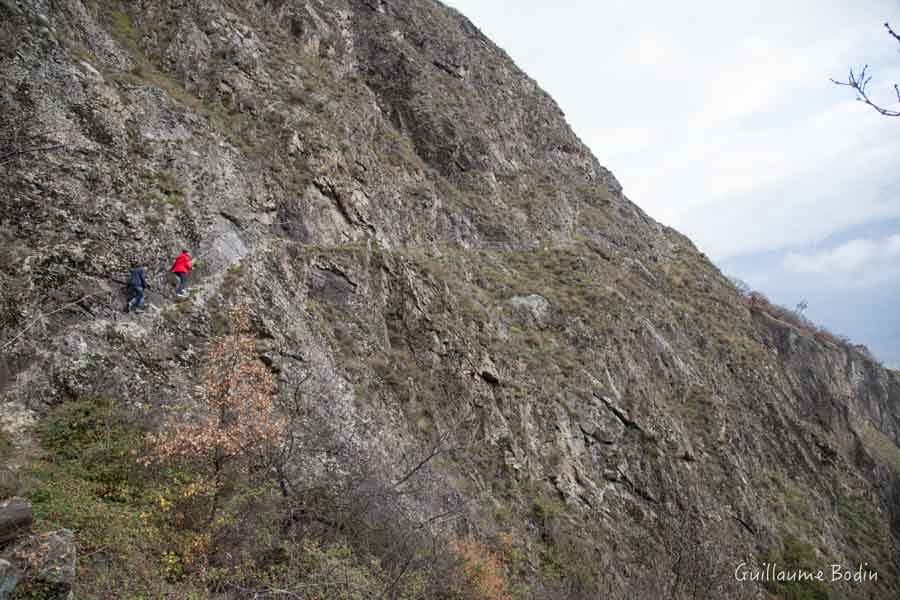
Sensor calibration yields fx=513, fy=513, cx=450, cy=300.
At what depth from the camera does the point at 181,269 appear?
13.2 metres

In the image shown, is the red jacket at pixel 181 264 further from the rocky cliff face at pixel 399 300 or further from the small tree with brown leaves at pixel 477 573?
the small tree with brown leaves at pixel 477 573

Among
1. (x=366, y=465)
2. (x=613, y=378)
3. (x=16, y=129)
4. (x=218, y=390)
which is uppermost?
(x=613, y=378)

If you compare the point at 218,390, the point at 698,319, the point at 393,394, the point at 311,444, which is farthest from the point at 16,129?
the point at 698,319

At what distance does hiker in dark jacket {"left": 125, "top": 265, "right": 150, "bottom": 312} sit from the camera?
12234mm

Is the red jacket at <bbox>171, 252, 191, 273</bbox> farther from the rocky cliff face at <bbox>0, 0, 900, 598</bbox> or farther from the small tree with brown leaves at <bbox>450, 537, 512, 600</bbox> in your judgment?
the small tree with brown leaves at <bbox>450, 537, 512, 600</bbox>

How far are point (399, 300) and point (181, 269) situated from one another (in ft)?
25.5

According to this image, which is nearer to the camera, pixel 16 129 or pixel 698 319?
pixel 16 129

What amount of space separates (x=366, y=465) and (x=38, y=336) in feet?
25.1

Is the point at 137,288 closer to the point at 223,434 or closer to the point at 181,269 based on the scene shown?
the point at 181,269

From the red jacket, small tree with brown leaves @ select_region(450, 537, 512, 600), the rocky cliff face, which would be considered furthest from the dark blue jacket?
small tree with brown leaves @ select_region(450, 537, 512, 600)

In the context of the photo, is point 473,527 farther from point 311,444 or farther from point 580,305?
point 580,305

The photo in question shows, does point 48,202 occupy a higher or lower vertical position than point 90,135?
lower

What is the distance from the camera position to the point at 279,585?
8398mm

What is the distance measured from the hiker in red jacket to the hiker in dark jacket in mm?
900
